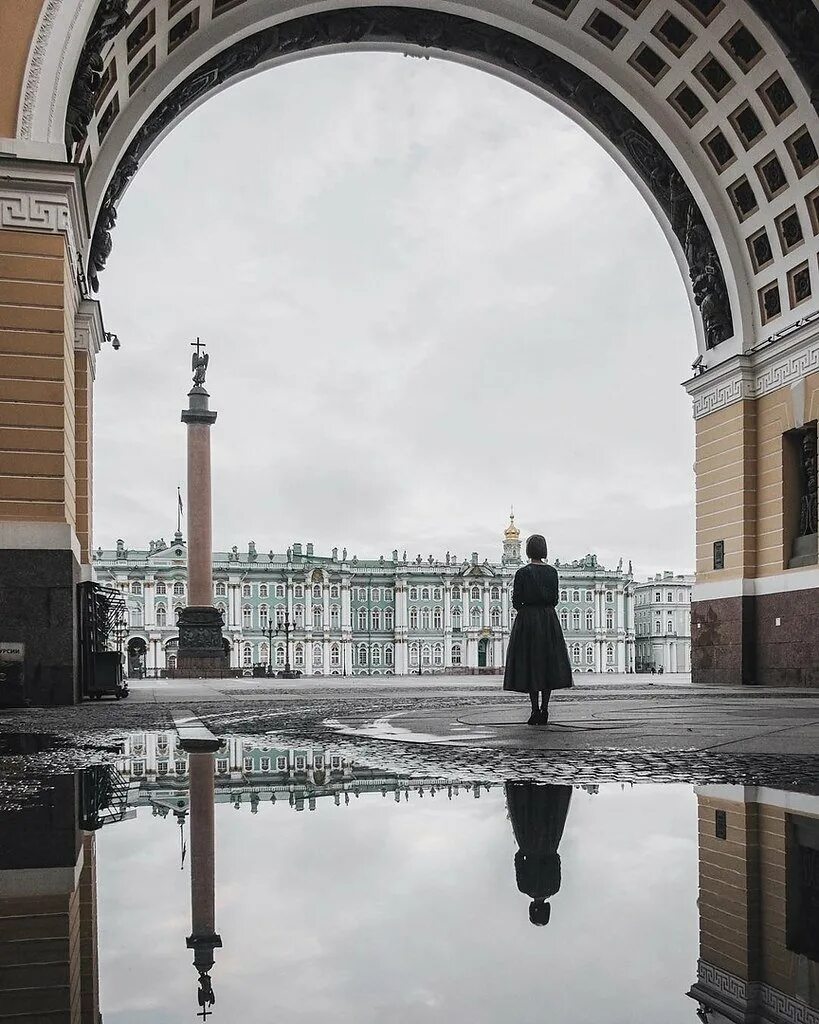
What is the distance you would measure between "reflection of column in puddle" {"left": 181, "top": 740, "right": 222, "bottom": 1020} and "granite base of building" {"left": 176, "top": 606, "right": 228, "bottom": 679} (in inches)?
1333

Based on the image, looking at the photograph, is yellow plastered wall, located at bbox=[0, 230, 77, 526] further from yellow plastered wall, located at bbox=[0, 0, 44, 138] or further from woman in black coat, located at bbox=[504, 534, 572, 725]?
woman in black coat, located at bbox=[504, 534, 572, 725]

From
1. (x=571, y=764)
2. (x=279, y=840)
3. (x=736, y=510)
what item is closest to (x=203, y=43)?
(x=736, y=510)

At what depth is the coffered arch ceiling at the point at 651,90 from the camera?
19.7 metres

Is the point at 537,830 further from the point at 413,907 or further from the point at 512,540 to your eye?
the point at 512,540

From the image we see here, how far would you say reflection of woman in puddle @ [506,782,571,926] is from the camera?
2.76 meters

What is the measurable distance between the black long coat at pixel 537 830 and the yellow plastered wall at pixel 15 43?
11954mm

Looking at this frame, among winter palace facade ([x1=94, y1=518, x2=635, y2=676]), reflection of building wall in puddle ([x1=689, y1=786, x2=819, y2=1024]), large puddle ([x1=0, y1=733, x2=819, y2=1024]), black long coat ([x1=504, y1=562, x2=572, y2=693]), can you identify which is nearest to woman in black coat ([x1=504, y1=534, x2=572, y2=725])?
black long coat ([x1=504, y1=562, x2=572, y2=693])

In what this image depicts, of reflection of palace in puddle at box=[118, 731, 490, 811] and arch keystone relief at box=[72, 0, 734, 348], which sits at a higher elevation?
arch keystone relief at box=[72, 0, 734, 348]

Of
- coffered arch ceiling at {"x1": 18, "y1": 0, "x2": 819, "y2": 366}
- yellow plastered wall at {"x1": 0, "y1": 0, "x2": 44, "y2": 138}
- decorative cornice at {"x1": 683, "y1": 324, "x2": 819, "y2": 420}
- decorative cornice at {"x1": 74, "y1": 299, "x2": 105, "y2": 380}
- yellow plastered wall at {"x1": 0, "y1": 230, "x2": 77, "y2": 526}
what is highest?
coffered arch ceiling at {"x1": 18, "y1": 0, "x2": 819, "y2": 366}

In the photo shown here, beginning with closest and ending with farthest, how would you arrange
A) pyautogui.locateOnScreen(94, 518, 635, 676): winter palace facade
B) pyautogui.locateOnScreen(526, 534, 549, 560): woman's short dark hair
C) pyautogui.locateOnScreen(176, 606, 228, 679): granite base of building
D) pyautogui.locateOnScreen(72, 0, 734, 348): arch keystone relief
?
pyautogui.locateOnScreen(526, 534, 549, 560): woman's short dark hair < pyautogui.locateOnScreen(72, 0, 734, 348): arch keystone relief < pyautogui.locateOnScreen(176, 606, 228, 679): granite base of building < pyautogui.locateOnScreen(94, 518, 635, 676): winter palace facade

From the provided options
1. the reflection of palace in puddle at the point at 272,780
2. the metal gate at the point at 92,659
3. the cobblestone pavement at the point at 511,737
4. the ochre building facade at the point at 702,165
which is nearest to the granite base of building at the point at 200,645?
the ochre building facade at the point at 702,165

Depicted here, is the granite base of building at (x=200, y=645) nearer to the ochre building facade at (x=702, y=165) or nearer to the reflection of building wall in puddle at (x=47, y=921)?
the ochre building facade at (x=702, y=165)

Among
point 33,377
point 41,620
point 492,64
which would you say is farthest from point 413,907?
point 492,64

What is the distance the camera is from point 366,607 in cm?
12000
